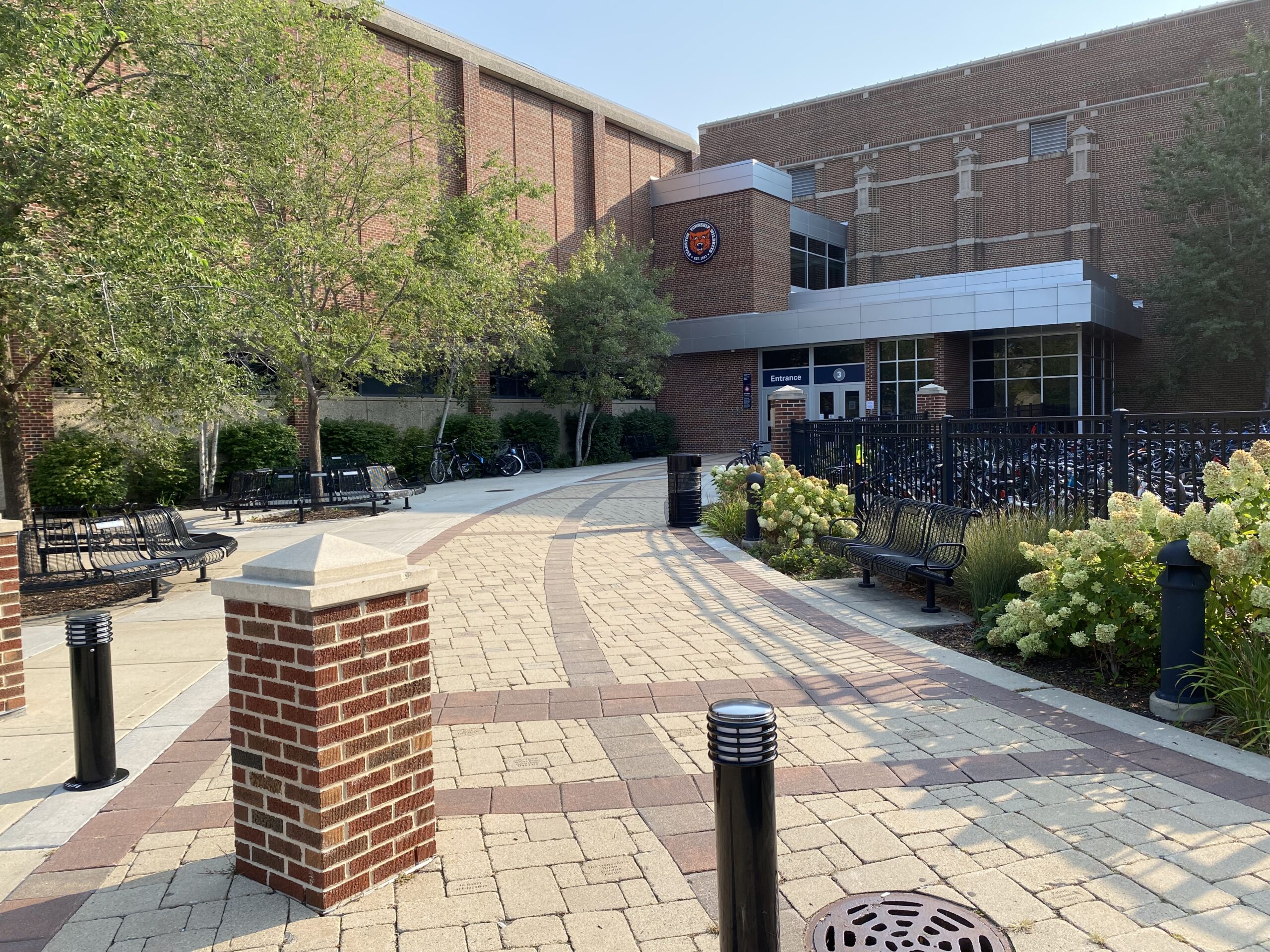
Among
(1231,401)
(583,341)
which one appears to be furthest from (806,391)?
(1231,401)

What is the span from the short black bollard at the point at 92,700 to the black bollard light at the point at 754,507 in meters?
7.88

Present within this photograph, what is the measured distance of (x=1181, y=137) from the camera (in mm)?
31312

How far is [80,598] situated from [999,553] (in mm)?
8733

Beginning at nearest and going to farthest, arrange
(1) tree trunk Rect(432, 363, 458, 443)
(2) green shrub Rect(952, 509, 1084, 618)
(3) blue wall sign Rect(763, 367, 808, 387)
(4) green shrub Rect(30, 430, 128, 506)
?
(2) green shrub Rect(952, 509, 1084, 618)
(4) green shrub Rect(30, 430, 128, 506)
(1) tree trunk Rect(432, 363, 458, 443)
(3) blue wall sign Rect(763, 367, 808, 387)

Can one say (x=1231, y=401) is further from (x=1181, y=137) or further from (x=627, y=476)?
(x=627, y=476)

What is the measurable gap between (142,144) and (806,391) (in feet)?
86.4

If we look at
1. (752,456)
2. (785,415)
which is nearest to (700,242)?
(752,456)

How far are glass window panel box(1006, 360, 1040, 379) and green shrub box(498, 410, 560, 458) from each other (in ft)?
49.6

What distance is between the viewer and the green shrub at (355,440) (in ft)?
73.0

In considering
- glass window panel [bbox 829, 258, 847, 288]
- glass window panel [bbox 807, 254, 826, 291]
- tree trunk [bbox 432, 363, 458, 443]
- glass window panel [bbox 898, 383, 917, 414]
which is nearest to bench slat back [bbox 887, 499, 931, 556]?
tree trunk [bbox 432, 363, 458, 443]

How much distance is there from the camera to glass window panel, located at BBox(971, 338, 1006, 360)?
29984 mm

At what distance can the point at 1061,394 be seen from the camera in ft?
95.0

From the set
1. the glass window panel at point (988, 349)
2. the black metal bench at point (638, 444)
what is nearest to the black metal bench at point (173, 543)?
the black metal bench at point (638, 444)

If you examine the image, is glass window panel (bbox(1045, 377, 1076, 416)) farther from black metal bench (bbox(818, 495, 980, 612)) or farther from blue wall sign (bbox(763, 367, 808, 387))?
black metal bench (bbox(818, 495, 980, 612))
